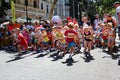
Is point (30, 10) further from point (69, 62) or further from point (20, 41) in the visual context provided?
point (69, 62)

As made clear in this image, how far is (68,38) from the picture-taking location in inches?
486

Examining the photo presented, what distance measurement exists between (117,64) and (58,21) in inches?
263

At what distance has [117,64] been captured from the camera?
10602 millimetres

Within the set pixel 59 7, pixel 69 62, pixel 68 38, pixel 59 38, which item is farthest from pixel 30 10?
pixel 69 62

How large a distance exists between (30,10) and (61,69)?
34625mm

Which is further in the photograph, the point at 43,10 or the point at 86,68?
the point at 43,10

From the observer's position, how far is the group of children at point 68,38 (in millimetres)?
13267

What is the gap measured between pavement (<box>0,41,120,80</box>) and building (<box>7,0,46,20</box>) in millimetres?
27694

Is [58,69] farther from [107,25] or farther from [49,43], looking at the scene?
[49,43]

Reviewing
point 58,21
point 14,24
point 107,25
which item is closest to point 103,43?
point 107,25

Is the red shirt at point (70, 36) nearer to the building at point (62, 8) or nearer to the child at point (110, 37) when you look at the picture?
the child at point (110, 37)

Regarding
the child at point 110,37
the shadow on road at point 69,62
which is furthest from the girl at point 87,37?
the shadow on road at point 69,62

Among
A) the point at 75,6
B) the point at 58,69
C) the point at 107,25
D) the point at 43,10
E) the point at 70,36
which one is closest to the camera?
the point at 58,69

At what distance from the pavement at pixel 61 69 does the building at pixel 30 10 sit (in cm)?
2769
